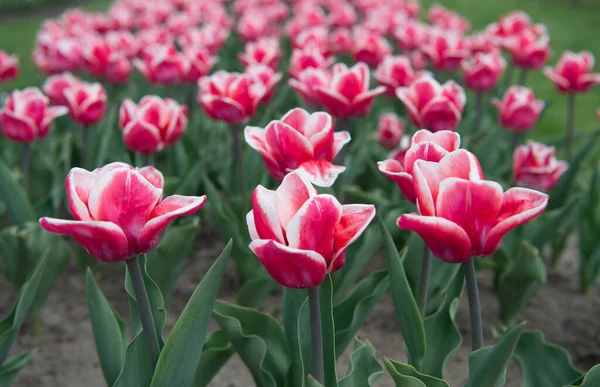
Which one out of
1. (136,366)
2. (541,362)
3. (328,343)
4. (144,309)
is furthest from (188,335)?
(541,362)

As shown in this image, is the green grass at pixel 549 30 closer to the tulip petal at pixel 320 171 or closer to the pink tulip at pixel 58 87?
the pink tulip at pixel 58 87

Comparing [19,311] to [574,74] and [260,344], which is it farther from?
[574,74]

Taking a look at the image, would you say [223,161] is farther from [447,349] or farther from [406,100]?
[447,349]

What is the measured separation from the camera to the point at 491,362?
1.25 m

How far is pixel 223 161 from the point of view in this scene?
301 centimetres

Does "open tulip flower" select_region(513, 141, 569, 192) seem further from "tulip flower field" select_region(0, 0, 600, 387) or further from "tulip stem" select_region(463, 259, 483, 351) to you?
"tulip stem" select_region(463, 259, 483, 351)

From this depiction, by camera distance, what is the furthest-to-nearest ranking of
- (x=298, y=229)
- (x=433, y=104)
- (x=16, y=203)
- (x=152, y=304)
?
(x=16, y=203)
(x=433, y=104)
(x=152, y=304)
(x=298, y=229)

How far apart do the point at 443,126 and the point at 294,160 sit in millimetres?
712

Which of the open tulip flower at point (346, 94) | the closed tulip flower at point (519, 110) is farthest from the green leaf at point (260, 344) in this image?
the closed tulip flower at point (519, 110)

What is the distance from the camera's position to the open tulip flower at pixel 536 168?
93.9 inches

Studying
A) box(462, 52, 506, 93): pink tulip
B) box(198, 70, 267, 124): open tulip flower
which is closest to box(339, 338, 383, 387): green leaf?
box(198, 70, 267, 124): open tulip flower

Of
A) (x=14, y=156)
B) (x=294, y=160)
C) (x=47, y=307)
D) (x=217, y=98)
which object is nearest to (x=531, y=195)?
(x=294, y=160)

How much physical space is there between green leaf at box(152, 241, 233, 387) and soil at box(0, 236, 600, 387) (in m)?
0.88

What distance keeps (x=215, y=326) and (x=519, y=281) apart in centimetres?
107
